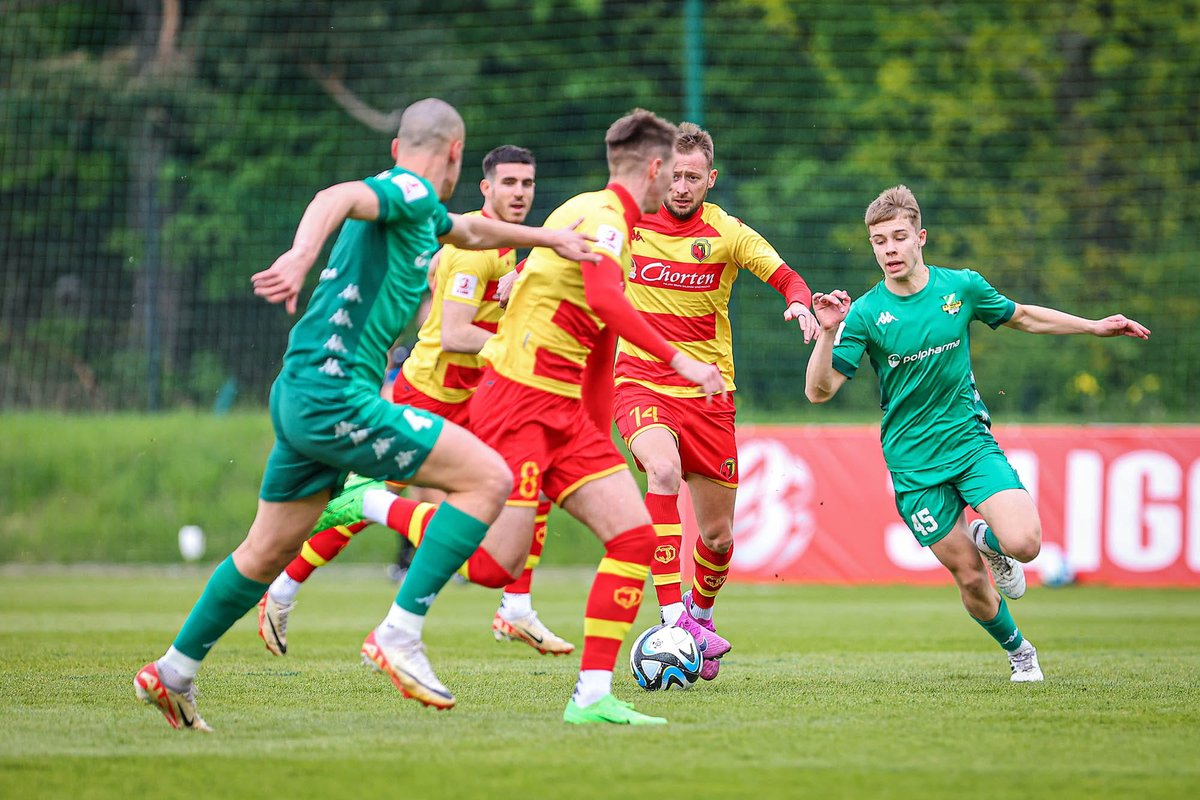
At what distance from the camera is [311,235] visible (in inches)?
205

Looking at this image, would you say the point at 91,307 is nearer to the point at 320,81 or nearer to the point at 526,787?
the point at 320,81

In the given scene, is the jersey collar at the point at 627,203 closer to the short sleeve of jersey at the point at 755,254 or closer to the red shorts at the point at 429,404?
the short sleeve of jersey at the point at 755,254

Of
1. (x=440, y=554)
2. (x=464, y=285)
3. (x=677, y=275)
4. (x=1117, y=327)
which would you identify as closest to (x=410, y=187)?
(x=440, y=554)

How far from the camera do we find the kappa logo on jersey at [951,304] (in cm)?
781

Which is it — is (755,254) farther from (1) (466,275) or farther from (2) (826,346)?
(1) (466,275)

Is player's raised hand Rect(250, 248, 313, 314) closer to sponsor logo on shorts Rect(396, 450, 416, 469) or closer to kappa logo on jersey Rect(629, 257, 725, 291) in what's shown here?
sponsor logo on shorts Rect(396, 450, 416, 469)

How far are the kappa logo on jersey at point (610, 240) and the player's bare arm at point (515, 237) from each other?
0.04 m

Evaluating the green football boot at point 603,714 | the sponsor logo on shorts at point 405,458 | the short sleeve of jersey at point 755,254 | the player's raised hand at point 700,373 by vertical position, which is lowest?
the green football boot at point 603,714

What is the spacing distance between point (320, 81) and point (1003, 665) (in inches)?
778

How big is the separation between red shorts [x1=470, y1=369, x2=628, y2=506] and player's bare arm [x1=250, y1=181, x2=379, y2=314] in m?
1.05

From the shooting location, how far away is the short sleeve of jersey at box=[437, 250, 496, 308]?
855 centimetres

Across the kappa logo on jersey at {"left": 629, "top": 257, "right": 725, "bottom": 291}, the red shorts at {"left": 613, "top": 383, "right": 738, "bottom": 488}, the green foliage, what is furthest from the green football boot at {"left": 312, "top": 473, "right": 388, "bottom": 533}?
the green foliage

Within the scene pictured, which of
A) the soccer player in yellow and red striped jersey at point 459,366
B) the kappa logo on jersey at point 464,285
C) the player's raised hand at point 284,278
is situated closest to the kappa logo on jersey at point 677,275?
the soccer player in yellow and red striped jersey at point 459,366

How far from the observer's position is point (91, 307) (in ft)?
71.8
